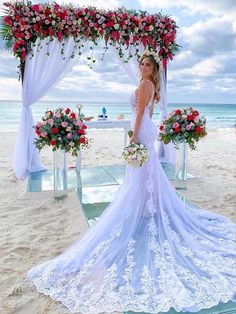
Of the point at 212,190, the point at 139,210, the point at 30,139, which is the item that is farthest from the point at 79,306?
the point at 30,139

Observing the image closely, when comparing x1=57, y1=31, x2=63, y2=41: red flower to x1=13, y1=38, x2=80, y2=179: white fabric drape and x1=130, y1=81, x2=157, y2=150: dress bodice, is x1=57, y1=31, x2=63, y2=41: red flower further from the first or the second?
x1=130, y1=81, x2=157, y2=150: dress bodice

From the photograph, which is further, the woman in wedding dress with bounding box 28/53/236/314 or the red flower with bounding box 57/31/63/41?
the red flower with bounding box 57/31/63/41

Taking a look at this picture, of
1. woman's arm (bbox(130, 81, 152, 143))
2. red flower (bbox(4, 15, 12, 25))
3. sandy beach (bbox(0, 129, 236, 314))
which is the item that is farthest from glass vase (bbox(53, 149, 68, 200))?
red flower (bbox(4, 15, 12, 25))

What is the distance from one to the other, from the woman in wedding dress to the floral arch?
3.45 metres

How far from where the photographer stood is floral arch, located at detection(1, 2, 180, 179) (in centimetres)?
630

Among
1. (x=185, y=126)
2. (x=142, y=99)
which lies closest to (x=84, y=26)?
(x=185, y=126)

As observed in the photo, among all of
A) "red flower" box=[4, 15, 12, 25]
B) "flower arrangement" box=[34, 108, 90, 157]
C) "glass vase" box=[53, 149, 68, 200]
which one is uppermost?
"red flower" box=[4, 15, 12, 25]

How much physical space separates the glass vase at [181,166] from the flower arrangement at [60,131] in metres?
1.87

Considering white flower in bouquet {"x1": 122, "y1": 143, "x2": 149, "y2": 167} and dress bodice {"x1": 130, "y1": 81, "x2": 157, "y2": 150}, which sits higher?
dress bodice {"x1": 130, "y1": 81, "x2": 157, "y2": 150}

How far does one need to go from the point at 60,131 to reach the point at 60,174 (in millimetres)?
856

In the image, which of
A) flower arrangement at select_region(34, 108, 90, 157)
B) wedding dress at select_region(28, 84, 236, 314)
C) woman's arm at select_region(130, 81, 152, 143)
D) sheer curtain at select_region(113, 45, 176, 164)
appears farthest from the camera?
sheer curtain at select_region(113, 45, 176, 164)

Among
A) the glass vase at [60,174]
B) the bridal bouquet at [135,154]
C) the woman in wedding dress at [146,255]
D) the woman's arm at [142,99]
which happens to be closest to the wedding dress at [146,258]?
the woman in wedding dress at [146,255]

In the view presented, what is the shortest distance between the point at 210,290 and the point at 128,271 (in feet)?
2.33

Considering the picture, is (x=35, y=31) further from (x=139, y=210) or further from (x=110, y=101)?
(x=110, y=101)
